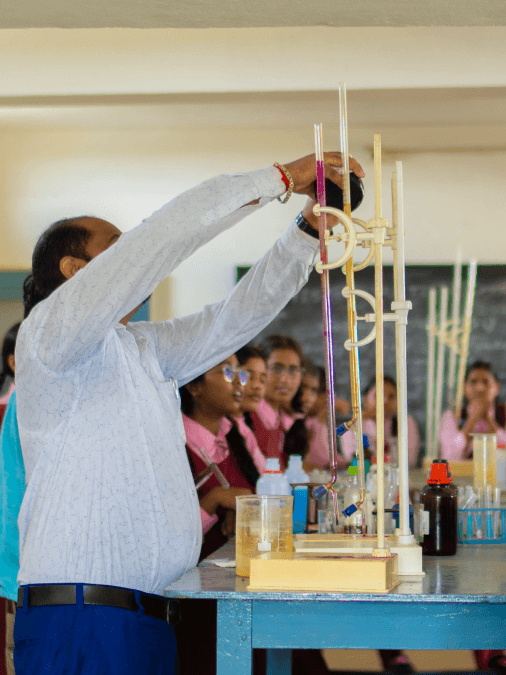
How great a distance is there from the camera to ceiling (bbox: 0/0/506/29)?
289 cm

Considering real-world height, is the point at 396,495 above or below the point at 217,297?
below

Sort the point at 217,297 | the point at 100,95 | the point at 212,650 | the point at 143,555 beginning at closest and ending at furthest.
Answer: the point at 143,555 → the point at 212,650 → the point at 100,95 → the point at 217,297

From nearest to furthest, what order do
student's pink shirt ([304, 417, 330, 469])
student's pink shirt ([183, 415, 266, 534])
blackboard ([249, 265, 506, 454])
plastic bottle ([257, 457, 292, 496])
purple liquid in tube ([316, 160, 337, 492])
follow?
purple liquid in tube ([316, 160, 337, 492])
plastic bottle ([257, 457, 292, 496])
student's pink shirt ([183, 415, 266, 534])
student's pink shirt ([304, 417, 330, 469])
blackboard ([249, 265, 506, 454])

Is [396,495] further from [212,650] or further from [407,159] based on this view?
[407,159]

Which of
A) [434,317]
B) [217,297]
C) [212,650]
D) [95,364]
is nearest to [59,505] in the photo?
[95,364]

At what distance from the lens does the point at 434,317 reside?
13.3ft

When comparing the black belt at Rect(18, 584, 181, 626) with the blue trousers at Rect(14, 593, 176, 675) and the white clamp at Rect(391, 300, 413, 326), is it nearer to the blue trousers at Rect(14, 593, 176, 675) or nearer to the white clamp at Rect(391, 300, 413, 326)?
the blue trousers at Rect(14, 593, 176, 675)

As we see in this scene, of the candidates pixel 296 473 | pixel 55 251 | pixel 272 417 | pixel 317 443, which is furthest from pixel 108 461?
pixel 317 443

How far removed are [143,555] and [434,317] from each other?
3056 mm

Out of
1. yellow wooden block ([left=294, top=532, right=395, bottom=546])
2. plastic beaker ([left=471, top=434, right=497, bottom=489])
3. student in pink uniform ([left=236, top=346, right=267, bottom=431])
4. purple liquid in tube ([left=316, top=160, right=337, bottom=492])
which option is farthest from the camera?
student in pink uniform ([left=236, top=346, right=267, bottom=431])

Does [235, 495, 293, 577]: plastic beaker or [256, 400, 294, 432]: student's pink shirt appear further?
[256, 400, 294, 432]: student's pink shirt

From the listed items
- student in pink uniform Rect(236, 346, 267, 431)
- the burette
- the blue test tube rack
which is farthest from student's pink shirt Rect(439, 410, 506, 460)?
the burette

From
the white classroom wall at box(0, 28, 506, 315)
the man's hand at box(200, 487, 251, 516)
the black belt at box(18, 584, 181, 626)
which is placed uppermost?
the white classroom wall at box(0, 28, 506, 315)

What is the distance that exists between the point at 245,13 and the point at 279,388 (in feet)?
5.57
